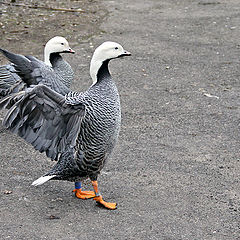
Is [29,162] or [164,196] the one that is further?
[29,162]

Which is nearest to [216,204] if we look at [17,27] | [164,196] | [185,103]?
[164,196]

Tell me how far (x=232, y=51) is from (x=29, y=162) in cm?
510

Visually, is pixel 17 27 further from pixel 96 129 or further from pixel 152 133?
pixel 96 129

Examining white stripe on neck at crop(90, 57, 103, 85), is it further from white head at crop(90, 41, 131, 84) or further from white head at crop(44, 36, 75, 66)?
white head at crop(44, 36, 75, 66)

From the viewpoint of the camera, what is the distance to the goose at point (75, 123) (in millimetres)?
4281

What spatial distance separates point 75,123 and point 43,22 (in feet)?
22.7

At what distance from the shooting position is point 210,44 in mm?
9578

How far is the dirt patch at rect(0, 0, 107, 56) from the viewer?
9594mm

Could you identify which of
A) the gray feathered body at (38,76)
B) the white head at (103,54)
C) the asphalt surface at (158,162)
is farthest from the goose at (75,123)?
the gray feathered body at (38,76)

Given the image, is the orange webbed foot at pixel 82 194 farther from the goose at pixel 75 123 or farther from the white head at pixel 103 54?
the white head at pixel 103 54

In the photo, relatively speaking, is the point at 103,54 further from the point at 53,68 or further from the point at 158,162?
the point at 53,68

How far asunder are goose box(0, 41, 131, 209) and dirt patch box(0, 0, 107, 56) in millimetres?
4748

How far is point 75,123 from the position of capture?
4348 mm

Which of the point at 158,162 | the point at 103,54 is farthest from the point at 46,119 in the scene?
the point at 158,162
